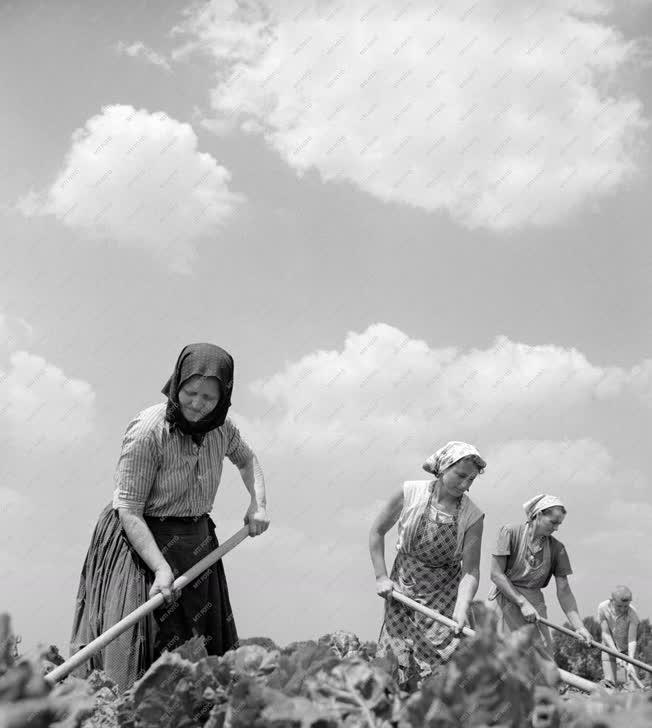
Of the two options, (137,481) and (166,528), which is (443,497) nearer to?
(166,528)

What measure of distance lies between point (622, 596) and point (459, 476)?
20.6ft

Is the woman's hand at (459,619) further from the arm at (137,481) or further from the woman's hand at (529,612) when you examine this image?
the woman's hand at (529,612)

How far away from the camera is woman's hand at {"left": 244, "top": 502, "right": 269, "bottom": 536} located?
13.0 feet

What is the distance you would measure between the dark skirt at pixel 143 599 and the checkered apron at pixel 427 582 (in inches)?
52.7

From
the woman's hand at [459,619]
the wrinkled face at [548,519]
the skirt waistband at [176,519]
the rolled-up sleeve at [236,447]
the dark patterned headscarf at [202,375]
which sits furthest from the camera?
the wrinkled face at [548,519]

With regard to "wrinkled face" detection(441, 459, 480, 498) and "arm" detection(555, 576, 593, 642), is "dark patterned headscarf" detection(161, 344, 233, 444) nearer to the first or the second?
"wrinkled face" detection(441, 459, 480, 498)

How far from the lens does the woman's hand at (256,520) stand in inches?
156

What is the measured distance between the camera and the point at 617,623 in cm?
1026

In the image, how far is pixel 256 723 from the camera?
119cm

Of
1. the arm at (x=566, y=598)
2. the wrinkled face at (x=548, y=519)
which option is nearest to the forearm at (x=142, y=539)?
the wrinkled face at (x=548, y=519)

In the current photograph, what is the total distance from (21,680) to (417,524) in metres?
3.97

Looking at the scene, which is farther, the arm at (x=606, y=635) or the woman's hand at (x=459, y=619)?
the arm at (x=606, y=635)

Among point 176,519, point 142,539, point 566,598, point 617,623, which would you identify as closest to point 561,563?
point 566,598

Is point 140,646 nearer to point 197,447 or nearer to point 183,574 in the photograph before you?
point 183,574
